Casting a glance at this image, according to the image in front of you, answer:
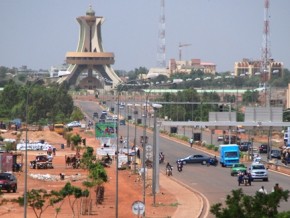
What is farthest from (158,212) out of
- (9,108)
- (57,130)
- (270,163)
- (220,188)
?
(9,108)

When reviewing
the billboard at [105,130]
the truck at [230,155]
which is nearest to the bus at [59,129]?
the billboard at [105,130]

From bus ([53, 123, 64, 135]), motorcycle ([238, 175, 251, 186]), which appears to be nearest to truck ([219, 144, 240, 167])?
motorcycle ([238, 175, 251, 186])

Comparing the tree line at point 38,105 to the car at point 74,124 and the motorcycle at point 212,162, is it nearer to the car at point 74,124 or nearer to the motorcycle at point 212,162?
the car at point 74,124

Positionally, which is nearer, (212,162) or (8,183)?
(8,183)

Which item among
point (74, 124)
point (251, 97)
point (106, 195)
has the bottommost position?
point (106, 195)

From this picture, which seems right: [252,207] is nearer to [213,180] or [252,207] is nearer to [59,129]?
[213,180]

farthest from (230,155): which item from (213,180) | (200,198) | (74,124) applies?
(74,124)

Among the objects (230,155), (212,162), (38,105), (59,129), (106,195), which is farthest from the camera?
(38,105)

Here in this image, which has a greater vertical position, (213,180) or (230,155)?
(230,155)

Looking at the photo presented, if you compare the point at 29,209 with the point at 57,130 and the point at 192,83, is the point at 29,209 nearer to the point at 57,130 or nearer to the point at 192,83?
the point at 57,130

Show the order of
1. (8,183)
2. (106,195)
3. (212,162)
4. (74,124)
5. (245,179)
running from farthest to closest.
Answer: (74,124) < (212,162) < (245,179) < (106,195) < (8,183)

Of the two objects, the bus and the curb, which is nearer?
the curb

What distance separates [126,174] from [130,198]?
16.1m

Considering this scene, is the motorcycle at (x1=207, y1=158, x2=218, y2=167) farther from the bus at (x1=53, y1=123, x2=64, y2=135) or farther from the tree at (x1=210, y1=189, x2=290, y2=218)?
the tree at (x1=210, y1=189, x2=290, y2=218)
